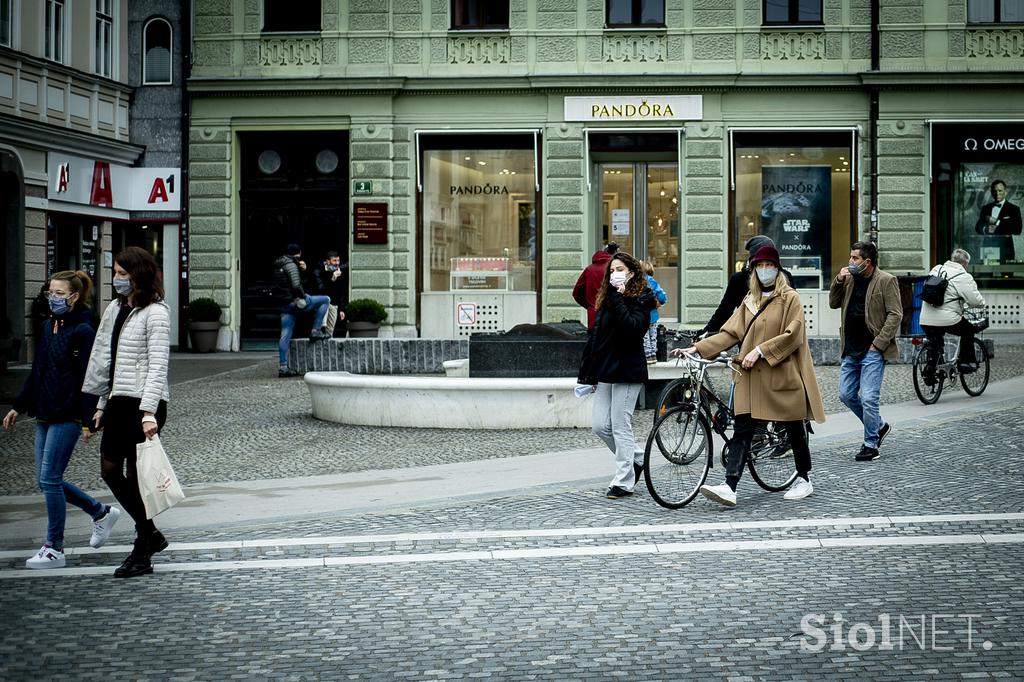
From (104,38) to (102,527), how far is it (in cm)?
2028

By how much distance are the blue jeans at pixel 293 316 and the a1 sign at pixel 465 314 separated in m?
6.08

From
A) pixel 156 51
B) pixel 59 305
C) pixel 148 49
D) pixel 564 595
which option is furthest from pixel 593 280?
pixel 148 49

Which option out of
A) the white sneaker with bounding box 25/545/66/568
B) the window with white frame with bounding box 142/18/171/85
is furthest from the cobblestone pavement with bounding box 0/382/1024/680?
the window with white frame with bounding box 142/18/171/85

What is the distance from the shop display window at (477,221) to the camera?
27188 mm

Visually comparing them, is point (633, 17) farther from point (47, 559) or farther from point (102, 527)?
point (47, 559)

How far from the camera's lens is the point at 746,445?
30.5ft

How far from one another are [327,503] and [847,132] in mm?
19227

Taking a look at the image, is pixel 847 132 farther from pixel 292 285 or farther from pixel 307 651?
pixel 307 651

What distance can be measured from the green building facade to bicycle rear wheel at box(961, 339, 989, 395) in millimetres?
9739

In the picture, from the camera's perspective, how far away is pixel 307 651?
5.88 m

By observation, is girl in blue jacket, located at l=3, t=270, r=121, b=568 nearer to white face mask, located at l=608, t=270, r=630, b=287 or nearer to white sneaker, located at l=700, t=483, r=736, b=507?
white face mask, located at l=608, t=270, r=630, b=287

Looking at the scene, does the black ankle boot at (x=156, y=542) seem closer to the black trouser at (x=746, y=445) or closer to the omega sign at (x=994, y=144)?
the black trouser at (x=746, y=445)

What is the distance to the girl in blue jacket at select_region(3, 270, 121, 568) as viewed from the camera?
7871 millimetres

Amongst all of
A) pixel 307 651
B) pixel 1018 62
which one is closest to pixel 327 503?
pixel 307 651
